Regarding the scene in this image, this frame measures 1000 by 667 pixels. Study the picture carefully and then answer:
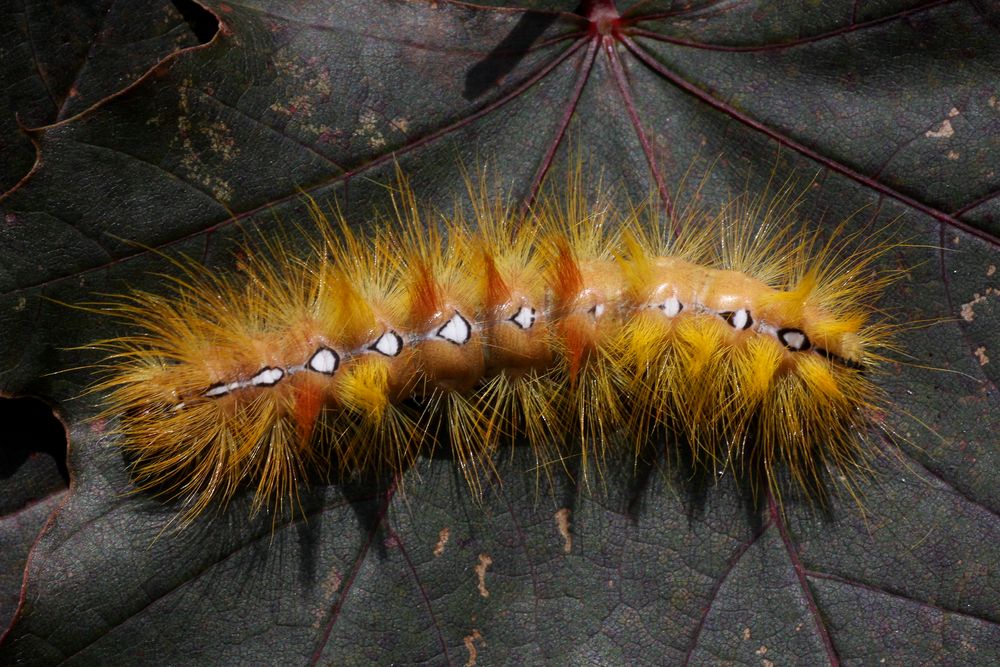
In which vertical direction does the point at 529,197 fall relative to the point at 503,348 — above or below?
Answer: above

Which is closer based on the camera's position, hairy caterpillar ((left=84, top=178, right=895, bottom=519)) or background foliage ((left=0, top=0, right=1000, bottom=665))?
background foliage ((left=0, top=0, right=1000, bottom=665))

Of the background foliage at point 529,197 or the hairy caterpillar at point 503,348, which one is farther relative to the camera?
the hairy caterpillar at point 503,348

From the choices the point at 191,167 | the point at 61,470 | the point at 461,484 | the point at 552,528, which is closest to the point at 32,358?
the point at 61,470

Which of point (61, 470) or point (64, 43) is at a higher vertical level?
point (64, 43)

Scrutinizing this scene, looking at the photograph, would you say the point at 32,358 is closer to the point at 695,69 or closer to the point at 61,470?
the point at 61,470
